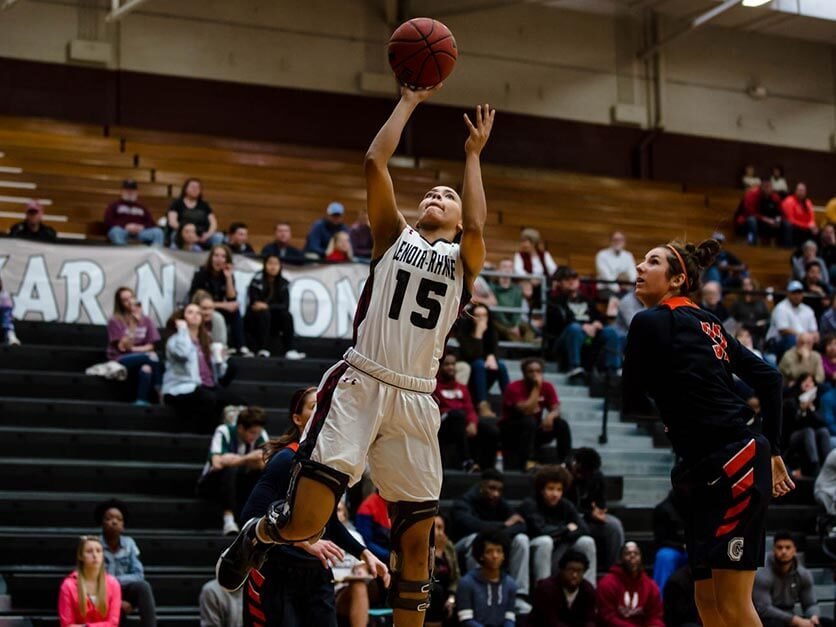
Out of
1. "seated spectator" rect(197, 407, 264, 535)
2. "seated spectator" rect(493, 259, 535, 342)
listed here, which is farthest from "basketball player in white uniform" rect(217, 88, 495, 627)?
"seated spectator" rect(493, 259, 535, 342)

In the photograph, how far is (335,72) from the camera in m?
22.3

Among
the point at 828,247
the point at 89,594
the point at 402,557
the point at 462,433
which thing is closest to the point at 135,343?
the point at 462,433

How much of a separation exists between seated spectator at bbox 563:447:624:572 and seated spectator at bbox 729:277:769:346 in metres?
4.99

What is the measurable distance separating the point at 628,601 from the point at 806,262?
10.0 metres

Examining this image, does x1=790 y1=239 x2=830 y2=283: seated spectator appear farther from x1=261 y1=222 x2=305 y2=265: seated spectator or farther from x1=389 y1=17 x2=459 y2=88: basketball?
x1=389 y1=17 x2=459 y2=88: basketball

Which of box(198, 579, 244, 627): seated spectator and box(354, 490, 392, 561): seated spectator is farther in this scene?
box(354, 490, 392, 561): seated spectator

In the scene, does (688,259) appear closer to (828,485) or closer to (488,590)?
(488,590)

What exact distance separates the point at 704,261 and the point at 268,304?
28.6 feet

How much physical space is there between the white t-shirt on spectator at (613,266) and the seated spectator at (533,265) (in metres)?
0.67

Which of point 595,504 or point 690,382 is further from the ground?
point 690,382

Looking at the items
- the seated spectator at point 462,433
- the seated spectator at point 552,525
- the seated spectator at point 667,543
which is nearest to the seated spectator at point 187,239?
the seated spectator at point 462,433

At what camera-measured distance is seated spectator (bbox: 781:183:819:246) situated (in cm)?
2303

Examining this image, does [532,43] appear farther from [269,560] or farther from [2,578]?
[269,560]

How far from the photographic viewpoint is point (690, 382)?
243 inches
